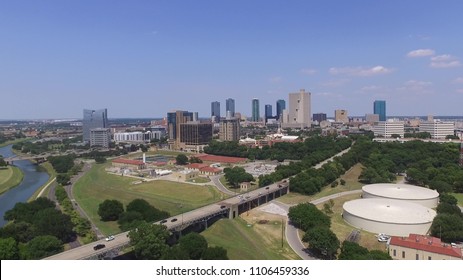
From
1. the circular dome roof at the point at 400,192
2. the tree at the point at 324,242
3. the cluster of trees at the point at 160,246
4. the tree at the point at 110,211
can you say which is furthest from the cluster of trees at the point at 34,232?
the circular dome roof at the point at 400,192

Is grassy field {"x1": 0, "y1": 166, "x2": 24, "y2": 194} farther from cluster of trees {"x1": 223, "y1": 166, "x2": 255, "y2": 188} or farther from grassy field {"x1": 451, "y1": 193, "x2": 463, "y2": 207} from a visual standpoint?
grassy field {"x1": 451, "y1": 193, "x2": 463, "y2": 207}

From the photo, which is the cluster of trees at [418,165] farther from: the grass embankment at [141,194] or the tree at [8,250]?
the tree at [8,250]

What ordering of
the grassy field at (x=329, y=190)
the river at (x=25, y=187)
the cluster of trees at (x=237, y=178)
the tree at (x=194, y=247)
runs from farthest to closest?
the cluster of trees at (x=237, y=178) < the river at (x=25, y=187) < the grassy field at (x=329, y=190) < the tree at (x=194, y=247)

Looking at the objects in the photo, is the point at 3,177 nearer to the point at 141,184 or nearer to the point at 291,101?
the point at 141,184

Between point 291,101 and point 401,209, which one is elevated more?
point 291,101

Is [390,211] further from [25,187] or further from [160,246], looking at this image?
[25,187]

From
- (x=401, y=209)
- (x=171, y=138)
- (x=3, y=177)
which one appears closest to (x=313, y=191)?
(x=401, y=209)
